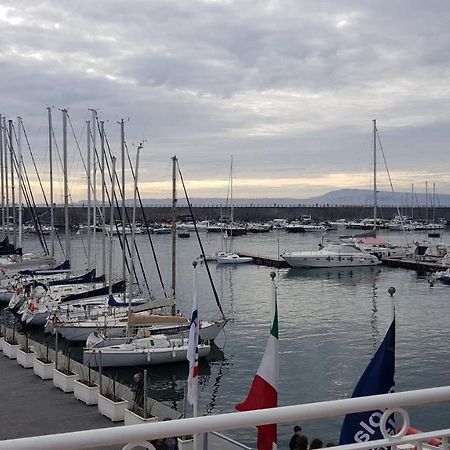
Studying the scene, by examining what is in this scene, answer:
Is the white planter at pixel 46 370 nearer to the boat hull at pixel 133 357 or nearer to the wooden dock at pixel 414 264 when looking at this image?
the boat hull at pixel 133 357

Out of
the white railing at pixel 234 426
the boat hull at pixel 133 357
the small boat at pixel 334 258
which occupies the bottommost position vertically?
the boat hull at pixel 133 357

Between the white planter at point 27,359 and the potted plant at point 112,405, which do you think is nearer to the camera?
→ the potted plant at point 112,405

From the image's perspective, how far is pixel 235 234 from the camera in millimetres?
122062

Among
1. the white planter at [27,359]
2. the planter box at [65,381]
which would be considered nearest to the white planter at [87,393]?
the planter box at [65,381]

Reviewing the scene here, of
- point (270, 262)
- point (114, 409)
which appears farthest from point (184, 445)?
point (270, 262)

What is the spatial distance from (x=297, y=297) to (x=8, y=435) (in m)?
34.2

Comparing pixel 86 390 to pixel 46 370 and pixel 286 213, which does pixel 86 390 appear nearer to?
pixel 46 370

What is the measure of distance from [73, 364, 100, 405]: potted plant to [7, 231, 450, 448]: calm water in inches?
162

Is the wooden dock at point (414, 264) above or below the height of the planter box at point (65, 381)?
below

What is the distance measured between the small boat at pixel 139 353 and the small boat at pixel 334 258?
39.2 metres

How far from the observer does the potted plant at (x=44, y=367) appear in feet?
60.6

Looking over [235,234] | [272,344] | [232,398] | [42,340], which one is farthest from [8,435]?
[235,234]

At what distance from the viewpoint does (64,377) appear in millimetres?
16969

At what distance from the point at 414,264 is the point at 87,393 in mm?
53564
